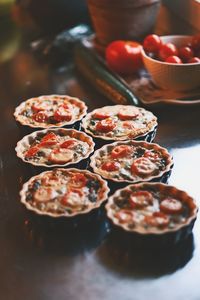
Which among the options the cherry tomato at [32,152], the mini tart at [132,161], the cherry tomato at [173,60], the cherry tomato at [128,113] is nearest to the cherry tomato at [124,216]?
the mini tart at [132,161]

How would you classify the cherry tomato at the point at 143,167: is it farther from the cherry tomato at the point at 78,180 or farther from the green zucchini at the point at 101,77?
the green zucchini at the point at 101,77

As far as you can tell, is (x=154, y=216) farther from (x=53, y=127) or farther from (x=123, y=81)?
(x=123, y=81)

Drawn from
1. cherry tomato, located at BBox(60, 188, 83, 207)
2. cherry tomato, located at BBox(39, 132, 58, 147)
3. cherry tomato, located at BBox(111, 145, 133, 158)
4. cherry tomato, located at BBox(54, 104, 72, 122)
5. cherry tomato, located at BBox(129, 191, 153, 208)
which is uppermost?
cherry tomato, located at BBox(60, 188, 83, 207)

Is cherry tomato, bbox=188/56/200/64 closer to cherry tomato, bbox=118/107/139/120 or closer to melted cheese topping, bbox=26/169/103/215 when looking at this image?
cherry tomato, bbox=118/107/139/120

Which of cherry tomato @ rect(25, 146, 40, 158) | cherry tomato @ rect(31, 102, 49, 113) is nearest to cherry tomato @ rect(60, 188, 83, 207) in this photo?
cherry tomato @ rect(25, 146, 40, 158)

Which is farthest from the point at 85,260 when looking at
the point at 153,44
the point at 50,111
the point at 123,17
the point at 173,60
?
the point at 123,17
